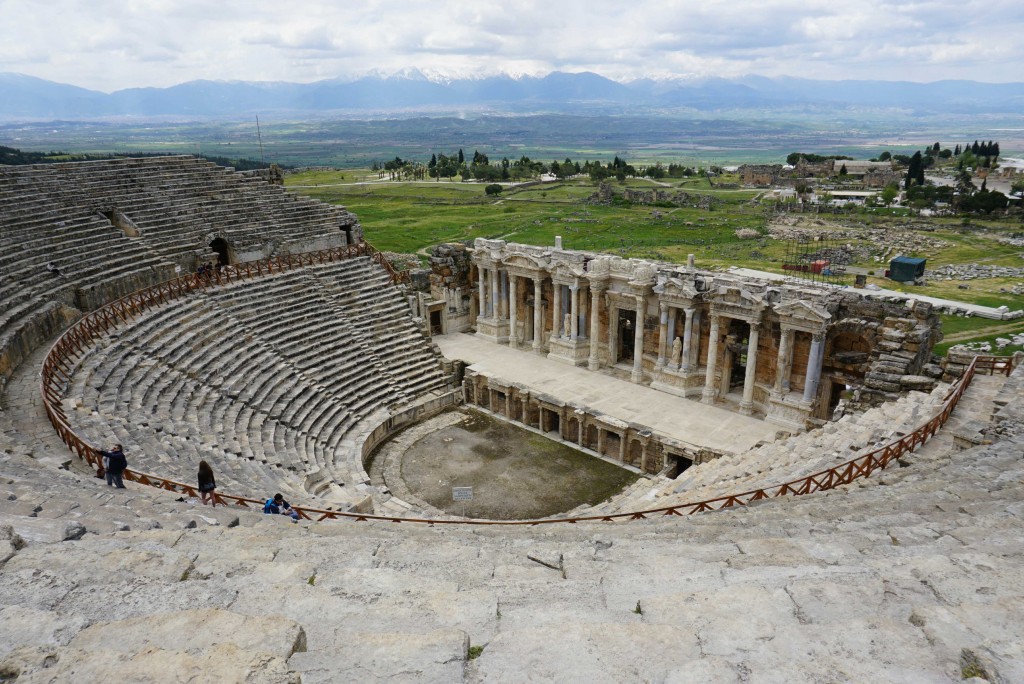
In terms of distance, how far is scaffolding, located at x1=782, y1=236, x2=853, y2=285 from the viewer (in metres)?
54.3

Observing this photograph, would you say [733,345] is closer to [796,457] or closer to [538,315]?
[538,315]

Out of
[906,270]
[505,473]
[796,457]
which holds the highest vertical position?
[796,457]

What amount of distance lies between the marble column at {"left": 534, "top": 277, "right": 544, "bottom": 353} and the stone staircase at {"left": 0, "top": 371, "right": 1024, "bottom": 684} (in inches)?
856

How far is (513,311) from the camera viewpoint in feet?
107

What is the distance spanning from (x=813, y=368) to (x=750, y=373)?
2.27 m

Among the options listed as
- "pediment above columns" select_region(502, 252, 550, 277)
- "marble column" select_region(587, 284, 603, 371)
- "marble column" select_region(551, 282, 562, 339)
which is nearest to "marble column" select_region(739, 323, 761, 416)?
"marble column" select_region(587, 284, 603, 371)

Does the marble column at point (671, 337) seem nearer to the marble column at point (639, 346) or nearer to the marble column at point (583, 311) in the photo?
the marble column at point (639, 346)

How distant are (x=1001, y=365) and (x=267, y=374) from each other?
24.6 metres

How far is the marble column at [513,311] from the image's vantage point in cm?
3247

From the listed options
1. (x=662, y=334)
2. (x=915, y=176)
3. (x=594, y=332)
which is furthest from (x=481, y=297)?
(x=915, y=176)

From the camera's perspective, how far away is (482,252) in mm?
33438

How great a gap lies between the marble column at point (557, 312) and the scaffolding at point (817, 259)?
1133 inches

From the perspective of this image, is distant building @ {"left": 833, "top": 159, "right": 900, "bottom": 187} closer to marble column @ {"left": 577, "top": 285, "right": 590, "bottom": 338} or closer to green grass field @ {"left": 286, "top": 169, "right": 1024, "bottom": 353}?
green grass field @ {"left": 286, "top": 169, "right": 1024, "bottom": 353}

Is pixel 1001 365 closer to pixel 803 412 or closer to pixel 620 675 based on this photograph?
pixel 803 412
